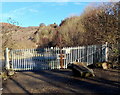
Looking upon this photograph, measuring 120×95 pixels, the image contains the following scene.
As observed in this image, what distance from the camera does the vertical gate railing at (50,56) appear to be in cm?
1102

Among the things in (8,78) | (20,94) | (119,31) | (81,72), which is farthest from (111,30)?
(20,94)

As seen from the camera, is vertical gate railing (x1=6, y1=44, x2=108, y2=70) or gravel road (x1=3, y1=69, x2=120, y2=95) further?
vertical gate railing (x1=6, y1=44, x2=108, y2=70)

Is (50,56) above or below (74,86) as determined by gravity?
above

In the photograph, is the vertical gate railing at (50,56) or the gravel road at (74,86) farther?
the vertical gate railing at (50,56)

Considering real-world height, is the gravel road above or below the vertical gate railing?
below

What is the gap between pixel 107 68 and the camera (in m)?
10.3

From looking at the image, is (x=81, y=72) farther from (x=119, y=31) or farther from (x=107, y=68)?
(x=119, y=31)

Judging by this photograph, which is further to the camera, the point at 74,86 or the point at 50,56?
the point at 50,56

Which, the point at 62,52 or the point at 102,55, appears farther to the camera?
the point at 102,55

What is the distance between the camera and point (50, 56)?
11.6 m

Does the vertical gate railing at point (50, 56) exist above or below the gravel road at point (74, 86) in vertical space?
above

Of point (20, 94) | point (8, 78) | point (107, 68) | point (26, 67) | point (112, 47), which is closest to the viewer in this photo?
point (20, 94)

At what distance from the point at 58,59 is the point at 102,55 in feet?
10.2

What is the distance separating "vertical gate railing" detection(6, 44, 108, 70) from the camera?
11023 mm
